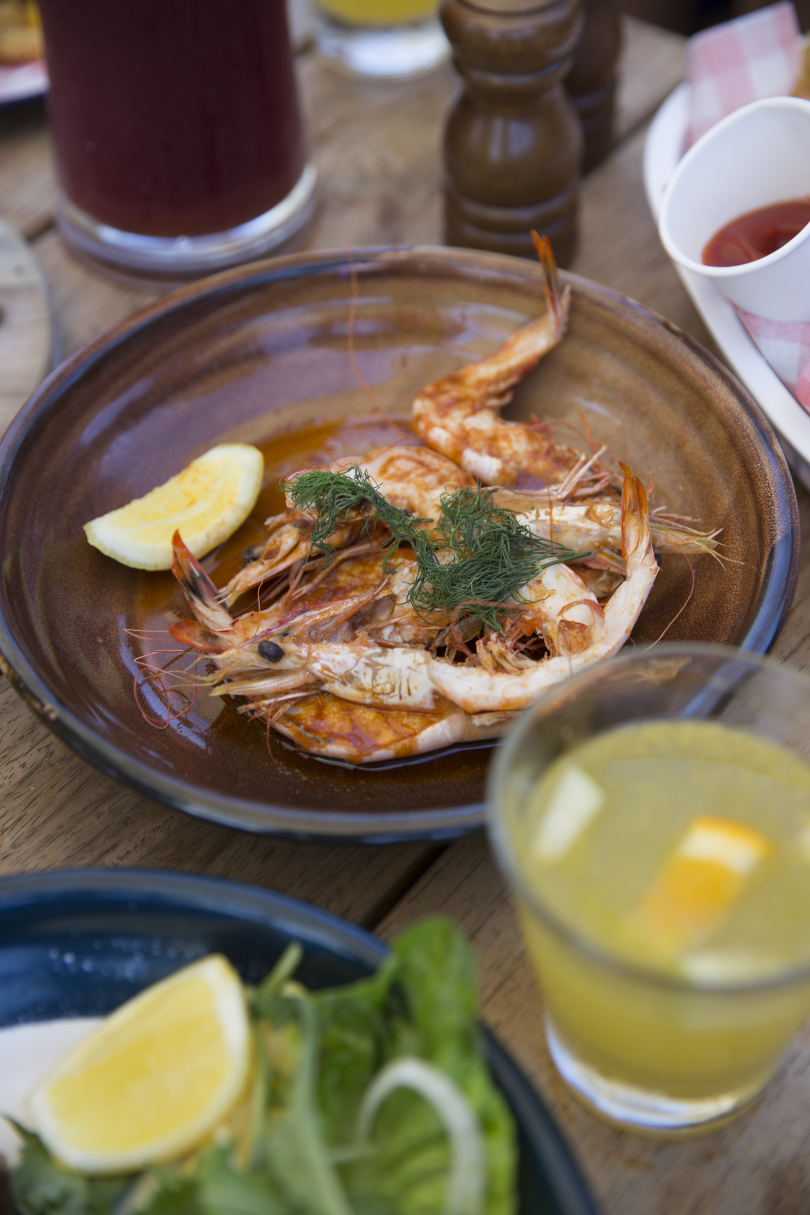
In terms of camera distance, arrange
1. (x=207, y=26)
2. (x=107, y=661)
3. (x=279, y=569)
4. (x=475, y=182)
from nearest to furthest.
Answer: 1. (x=107, y=661)
2. (x=279, y=569)
3. (x=207, y=26)
4. (x=475, y=182)

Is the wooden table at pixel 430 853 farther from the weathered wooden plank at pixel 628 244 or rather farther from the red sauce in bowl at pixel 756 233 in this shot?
the red sauce in bowl at pixel 756 233

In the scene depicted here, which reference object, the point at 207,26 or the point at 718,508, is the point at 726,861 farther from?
the point at 207,26

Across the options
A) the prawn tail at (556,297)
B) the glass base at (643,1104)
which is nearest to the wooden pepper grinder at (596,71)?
the prawn tail at (556,297)

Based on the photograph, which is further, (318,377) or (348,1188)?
(318,377)

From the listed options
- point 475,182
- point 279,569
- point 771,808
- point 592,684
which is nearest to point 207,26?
point 475,182

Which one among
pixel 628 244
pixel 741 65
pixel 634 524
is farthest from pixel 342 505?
pixel 741 65

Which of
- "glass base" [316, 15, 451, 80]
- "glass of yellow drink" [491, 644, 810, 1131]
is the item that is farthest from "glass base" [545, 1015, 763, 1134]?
"glass base" [316, 15, 451, 80]

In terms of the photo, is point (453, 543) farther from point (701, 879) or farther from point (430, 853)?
point (701, 879)
